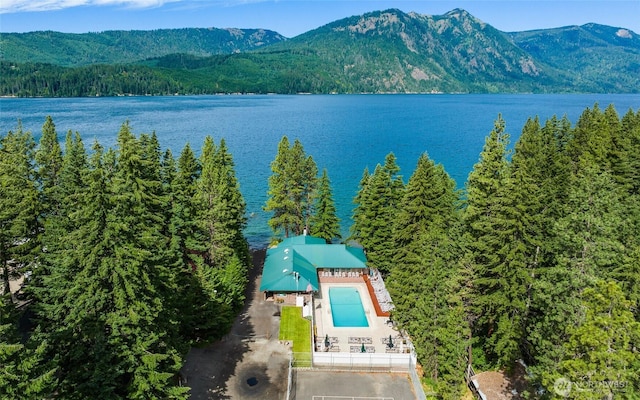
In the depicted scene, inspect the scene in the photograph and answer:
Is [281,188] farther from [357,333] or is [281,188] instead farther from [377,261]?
[357,333]

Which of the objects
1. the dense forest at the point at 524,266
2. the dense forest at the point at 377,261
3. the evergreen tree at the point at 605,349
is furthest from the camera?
the dense forest at the point at 377,261

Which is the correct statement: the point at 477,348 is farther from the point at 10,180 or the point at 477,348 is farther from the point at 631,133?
the point at 10,180

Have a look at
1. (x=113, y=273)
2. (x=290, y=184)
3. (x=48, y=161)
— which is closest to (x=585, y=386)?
(x=113, y=273)

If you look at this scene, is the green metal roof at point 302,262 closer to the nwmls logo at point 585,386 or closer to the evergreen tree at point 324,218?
the evergreen tree at point 324,218

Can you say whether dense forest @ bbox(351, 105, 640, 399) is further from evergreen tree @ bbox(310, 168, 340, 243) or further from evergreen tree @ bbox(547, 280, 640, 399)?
evergreen tree @ bbox(310, 168, 340, 243)

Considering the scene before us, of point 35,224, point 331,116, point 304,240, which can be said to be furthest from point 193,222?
point 331,116

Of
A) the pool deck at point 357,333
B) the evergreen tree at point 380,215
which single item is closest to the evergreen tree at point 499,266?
the pool deck at point 357,333

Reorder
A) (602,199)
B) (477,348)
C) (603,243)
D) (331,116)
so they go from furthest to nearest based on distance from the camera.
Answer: (331,116) < (477,348) < (602,199) < (603,243)
